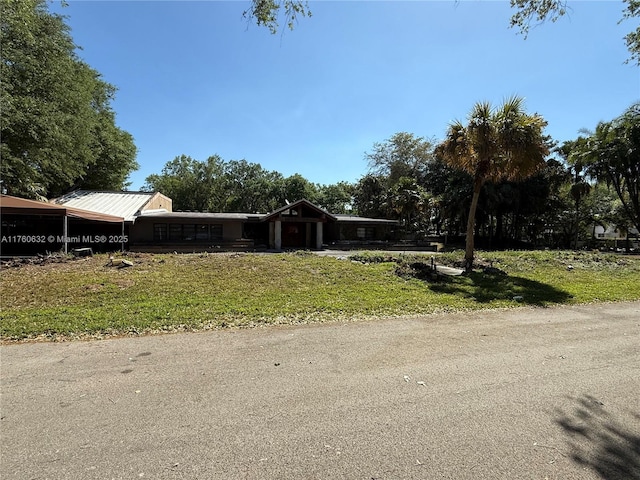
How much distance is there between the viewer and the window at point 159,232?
2434 centimetres

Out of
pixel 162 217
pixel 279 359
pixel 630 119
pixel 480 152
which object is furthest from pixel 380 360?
pixel 630 119

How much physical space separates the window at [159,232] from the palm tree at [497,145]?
19.3 metres

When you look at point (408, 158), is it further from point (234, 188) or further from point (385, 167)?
point (234, 188)

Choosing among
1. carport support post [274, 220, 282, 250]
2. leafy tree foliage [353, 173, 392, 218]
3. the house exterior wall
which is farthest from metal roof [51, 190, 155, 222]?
leafy tree foliage [353, 173, 392, 218]

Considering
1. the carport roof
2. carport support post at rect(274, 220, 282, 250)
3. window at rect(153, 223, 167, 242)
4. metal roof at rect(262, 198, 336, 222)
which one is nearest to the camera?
the carport roof

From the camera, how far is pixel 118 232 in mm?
23562

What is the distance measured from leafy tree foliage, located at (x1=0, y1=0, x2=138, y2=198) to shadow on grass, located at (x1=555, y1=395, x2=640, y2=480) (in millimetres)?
15930

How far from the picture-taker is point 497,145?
12.5m

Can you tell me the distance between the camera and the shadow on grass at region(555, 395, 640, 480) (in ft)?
8.17

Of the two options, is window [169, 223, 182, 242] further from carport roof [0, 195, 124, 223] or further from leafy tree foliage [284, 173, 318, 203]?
leafy tree foliage [284, 173, 318, 203]

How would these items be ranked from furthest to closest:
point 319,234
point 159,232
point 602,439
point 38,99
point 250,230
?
point 250,230 → point 319,234 → point 159,232 → point 38,99 → point 602,439

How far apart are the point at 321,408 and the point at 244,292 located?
5960mm

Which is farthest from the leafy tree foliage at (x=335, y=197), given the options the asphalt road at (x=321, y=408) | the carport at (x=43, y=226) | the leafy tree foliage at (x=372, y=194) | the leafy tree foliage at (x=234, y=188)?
the asphalt road at (x=321, y=408)

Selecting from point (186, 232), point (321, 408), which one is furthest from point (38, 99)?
point (321, 408)
